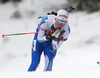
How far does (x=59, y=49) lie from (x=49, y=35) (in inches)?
170

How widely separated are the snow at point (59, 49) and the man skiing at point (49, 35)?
4.52ft

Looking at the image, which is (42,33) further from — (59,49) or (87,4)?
(87,4)

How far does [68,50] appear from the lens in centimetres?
784

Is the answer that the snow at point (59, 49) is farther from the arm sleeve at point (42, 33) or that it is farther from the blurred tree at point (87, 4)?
the arm sleeve at point (42, 33)

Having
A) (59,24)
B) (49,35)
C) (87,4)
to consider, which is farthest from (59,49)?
(59,24)

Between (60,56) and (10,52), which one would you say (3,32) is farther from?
(60,56)

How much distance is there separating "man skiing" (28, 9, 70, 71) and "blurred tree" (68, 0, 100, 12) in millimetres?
6843

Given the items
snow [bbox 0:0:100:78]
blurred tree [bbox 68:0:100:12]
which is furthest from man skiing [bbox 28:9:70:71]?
blurred tree [bbox 68:0:100:12]

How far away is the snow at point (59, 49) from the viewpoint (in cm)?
658

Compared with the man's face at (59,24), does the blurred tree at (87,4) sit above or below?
above

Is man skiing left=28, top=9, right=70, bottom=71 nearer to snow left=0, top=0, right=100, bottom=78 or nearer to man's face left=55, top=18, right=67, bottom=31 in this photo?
man's face left=55, top=18, right=67, bottom=31

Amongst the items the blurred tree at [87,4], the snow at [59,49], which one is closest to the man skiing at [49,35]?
the snow at [59,49]

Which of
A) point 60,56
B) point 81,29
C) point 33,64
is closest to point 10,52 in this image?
point 60,56

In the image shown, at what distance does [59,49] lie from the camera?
810 centimetres
